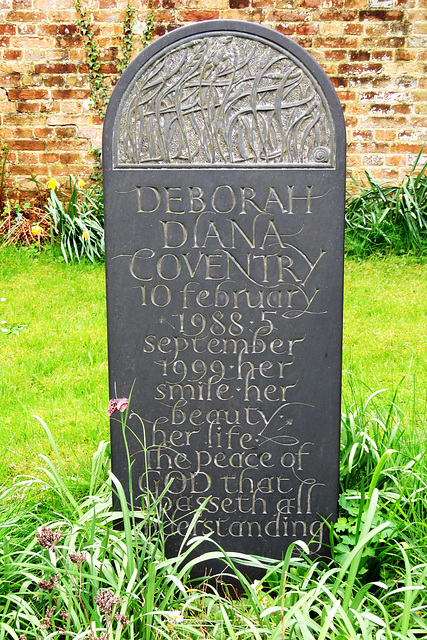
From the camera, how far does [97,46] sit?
240 inches

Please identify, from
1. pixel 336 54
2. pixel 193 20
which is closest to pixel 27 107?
pixel 193 20

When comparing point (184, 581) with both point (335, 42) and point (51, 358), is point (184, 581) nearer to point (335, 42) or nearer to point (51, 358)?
point (51, 358)

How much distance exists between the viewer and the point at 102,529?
2035 mm

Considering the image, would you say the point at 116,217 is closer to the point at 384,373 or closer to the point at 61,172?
the point at 384,373

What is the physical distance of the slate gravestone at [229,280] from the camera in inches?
81.0

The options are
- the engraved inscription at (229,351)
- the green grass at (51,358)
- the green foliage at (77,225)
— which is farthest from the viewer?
the green foliage at (77,225)

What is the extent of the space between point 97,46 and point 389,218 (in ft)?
10.5

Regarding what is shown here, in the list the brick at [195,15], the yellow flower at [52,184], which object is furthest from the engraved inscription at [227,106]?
the brick at [195,15]

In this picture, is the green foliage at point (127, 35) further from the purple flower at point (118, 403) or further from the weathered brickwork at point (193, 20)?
the purple flower at point (118, 403)

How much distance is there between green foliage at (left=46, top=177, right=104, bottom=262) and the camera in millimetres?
5773

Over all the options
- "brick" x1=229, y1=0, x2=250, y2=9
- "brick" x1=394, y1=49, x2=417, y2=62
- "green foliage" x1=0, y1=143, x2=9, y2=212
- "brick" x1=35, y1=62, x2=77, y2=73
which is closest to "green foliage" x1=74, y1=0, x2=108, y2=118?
"brick" x1=35, y1=62, x2=77, y2=73

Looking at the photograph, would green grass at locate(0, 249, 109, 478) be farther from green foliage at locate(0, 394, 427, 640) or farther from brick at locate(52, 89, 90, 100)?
brick at locate(52, 89, 90, 100)

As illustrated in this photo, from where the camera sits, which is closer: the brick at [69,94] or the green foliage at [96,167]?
the brick at [69,94]

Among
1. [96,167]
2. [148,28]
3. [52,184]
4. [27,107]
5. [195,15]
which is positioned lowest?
[52,184]
